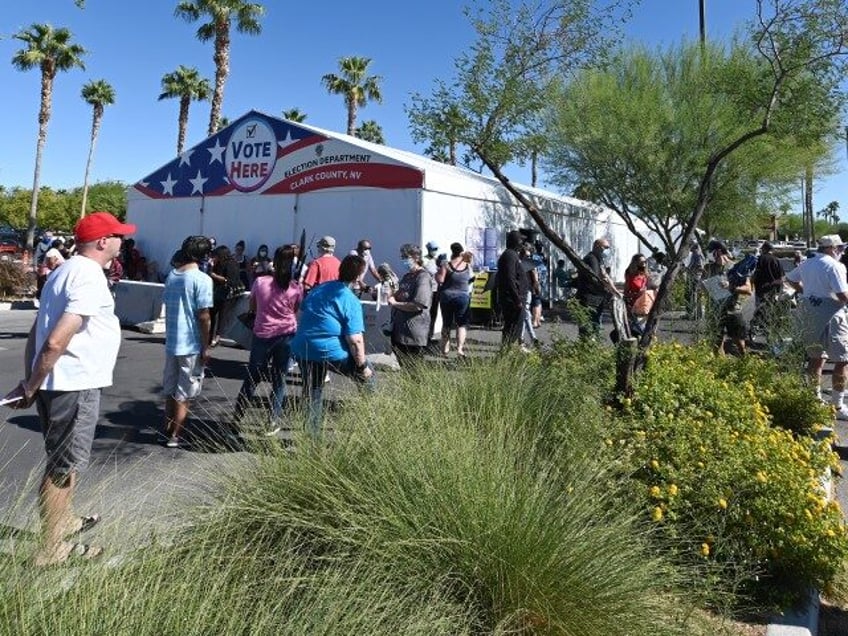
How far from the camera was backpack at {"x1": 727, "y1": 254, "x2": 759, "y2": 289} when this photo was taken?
8906 millimetres

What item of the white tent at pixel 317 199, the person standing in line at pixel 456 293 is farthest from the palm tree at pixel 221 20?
the person standing in line at pixel 456 293

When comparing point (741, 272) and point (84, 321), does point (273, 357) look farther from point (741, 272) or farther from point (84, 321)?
point (741, 272)

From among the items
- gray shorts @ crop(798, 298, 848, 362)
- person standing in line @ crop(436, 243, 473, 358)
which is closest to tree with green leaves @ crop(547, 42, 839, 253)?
person standing in line @ crop(436, 243, 473, 358)

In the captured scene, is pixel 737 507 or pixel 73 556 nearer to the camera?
pixel 73 556

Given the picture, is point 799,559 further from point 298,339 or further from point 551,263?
point 551,263

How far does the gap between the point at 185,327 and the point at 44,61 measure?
34.0 meters

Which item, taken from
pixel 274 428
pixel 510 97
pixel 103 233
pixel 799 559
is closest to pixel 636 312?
pixel 510 97

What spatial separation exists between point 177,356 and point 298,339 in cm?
101

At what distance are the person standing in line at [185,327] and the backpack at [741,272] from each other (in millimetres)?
6375

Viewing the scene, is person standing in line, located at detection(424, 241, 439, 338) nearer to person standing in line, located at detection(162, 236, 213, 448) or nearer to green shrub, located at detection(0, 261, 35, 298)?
person standing in line, located at detection(162, 236, 213, 448)

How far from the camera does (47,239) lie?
17391mm

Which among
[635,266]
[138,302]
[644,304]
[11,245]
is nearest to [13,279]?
[138,302]

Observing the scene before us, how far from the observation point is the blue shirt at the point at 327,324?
537 cm

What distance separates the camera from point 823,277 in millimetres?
7348
